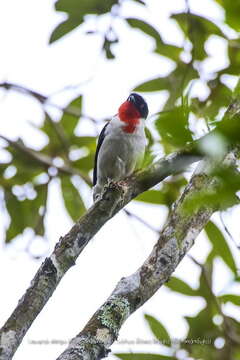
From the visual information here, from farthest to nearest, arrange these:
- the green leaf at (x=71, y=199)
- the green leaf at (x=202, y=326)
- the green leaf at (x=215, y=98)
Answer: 1. the green leaf at (x=71, y=199)
2. the green leaf at (x=215, y=98)
3. the green leaf at (x=202, y=326)

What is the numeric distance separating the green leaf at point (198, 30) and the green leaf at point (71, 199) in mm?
1285

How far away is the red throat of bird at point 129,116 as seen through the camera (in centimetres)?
507

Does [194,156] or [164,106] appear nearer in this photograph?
[194,156]

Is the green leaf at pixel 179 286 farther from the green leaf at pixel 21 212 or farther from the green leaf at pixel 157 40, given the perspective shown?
the green leaf at pixel 157 40

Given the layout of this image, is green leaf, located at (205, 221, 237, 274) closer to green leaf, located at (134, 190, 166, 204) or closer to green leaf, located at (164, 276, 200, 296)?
green leaf, located at (164, 276, 200, 296)

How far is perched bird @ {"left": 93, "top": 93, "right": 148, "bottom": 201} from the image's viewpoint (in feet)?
16.3

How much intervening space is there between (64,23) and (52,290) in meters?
2.02

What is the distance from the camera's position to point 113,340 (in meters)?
2.13

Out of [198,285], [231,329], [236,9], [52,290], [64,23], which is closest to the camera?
[236,9]

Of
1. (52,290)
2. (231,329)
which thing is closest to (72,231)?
(52,290)

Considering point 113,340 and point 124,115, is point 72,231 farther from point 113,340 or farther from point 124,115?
point 124,115

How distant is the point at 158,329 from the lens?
3.12m

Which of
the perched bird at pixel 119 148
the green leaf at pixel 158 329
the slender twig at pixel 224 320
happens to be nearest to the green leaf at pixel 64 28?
the perched bird at pixel 119 148

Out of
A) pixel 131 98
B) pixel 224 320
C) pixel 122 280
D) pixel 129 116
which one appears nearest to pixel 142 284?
pixel 122 280
